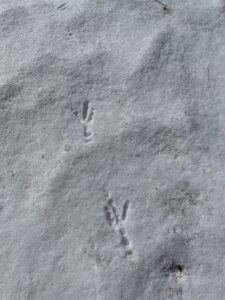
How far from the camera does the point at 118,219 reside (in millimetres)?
1326

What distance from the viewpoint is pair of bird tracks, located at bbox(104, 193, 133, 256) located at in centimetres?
130

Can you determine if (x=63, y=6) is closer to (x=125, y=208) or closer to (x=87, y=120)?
(x=87, y=120)

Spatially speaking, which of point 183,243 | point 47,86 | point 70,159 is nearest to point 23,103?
point 47,86

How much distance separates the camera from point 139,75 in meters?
1.47

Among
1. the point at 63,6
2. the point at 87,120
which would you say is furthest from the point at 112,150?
the point at 63,6

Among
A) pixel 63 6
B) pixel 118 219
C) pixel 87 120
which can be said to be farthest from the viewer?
pixel 63 6

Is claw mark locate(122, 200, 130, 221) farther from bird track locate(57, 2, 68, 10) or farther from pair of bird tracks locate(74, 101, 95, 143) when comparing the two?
bird track locate(57, 2, 68, 10)

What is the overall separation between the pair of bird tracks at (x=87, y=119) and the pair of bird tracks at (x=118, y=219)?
7.3 inches

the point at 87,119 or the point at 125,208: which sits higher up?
the point at 87,119

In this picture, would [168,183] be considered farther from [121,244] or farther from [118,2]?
[118,2]

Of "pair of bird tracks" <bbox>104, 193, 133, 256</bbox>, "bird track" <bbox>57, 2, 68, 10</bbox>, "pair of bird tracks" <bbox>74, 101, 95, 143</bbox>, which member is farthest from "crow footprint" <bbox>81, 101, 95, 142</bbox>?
"bird track" <bbox>57, 2, 68, 10</bbox>

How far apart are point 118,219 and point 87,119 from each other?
0.31 meters

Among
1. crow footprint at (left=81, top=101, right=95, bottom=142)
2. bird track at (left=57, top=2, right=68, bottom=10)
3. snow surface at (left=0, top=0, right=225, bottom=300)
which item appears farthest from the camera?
bird track at (left=57, top=2, right=68, bottom=10)

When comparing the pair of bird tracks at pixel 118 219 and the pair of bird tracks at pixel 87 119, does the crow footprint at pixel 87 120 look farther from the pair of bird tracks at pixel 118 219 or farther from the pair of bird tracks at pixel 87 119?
the pair of bird tracks at pixel 118 219
